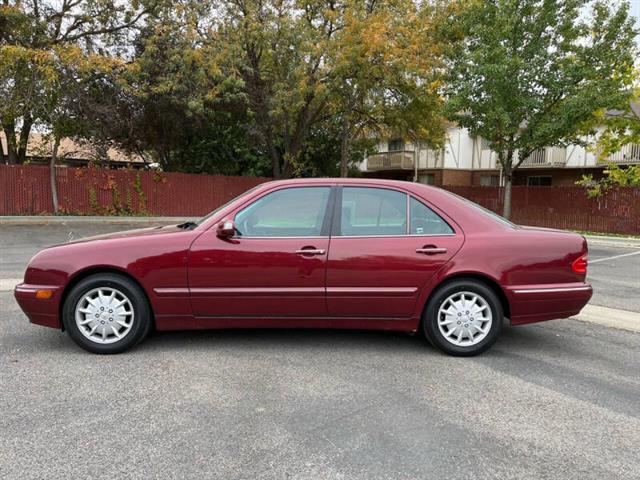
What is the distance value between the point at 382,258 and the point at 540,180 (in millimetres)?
28530

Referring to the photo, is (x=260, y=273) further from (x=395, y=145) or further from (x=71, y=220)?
(x=395, y=145)

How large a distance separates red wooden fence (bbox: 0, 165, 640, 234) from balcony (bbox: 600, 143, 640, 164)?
6.74 metres

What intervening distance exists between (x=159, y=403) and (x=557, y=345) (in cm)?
375

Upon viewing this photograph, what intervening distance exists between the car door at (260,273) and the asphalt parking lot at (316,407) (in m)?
0.44

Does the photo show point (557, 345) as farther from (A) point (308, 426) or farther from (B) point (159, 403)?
(B) point (159, 403)

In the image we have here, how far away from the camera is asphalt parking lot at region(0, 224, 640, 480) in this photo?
2674mm

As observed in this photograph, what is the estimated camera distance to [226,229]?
4113 mm

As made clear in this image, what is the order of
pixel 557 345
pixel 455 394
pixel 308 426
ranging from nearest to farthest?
1. pixel 308 426
2. pixel 455 394
3. pixel 557 345

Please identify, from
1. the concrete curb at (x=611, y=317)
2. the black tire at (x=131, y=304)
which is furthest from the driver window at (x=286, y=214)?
the concrete curb at (x=611, y=317)

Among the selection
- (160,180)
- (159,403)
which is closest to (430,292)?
(159,403)

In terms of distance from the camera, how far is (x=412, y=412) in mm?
3275

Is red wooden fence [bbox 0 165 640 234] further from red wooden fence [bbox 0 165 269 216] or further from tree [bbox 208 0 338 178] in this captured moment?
tree [bbox 208 0 338 178]

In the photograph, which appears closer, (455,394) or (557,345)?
(455,394)

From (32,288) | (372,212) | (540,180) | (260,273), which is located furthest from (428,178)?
(32,288)
